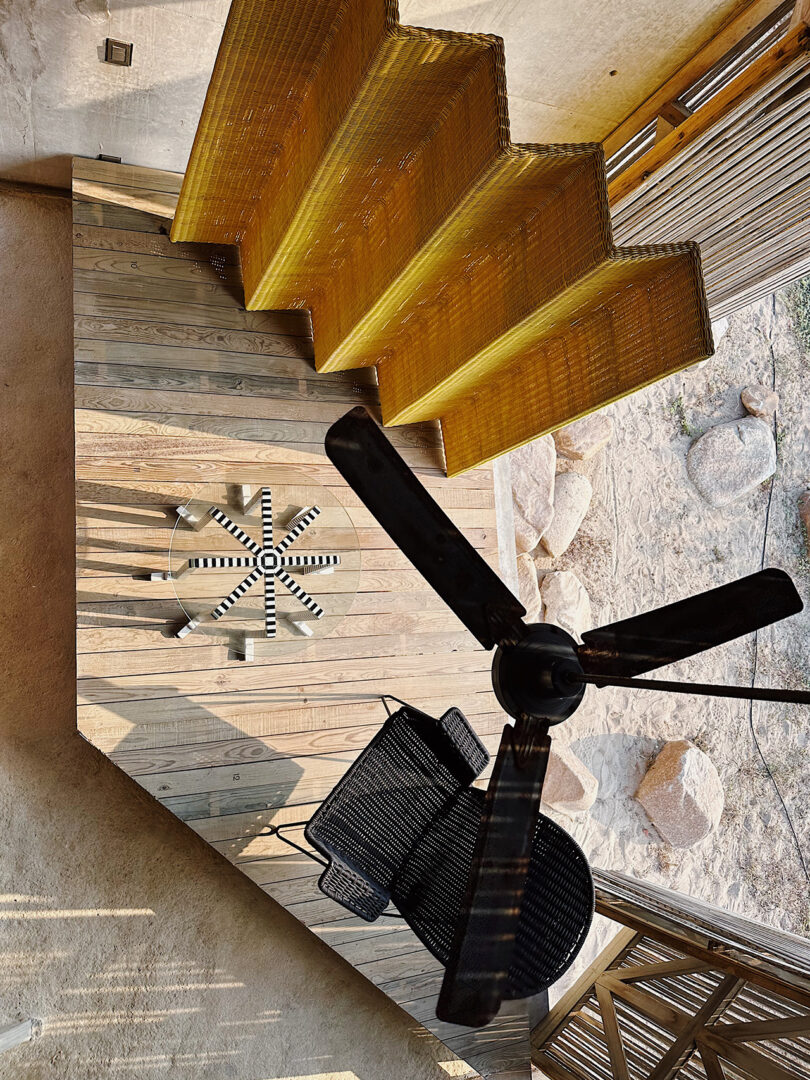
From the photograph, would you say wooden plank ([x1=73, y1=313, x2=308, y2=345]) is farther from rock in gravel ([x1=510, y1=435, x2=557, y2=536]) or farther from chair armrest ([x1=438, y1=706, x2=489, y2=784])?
chair armrest ([x1=438, y1=706, x2=489, y2=784])

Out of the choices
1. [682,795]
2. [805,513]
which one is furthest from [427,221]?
[805,513]

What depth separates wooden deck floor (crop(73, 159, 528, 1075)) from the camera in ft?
9.26

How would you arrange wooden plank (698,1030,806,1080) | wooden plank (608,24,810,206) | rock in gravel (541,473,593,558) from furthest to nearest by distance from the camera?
rock in gravel (541,473,593,558)
wooden plank (698,1030,806,1080)
wooden plank (608,24,810,206)

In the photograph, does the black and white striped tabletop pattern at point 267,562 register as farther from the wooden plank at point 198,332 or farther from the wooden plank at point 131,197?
the wooden plank at point 131,197

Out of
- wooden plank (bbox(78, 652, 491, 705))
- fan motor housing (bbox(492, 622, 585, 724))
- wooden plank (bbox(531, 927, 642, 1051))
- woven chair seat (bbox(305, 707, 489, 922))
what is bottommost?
wooden plank (bbox(531, 927, 642, 1051))

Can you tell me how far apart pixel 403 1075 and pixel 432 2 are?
11.8 feet

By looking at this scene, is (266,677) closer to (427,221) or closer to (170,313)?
(170,313)

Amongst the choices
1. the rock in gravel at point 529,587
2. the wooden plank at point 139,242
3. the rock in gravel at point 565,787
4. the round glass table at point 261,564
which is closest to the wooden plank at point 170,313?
the wooden plank at point 139,242

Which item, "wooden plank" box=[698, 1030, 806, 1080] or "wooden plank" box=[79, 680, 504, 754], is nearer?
"wooden plank" box=[698, 1030, 806, 1080]

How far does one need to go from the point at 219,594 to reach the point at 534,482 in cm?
206

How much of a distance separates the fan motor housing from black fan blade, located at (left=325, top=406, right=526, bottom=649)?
0.15 m

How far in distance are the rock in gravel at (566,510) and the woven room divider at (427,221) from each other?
142cm

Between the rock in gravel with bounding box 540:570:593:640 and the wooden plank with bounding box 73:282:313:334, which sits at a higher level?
the wooden plank with bounding box 73:282:313:334

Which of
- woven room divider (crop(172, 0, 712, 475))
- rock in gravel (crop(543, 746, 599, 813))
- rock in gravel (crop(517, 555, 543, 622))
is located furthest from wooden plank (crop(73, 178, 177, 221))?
rock in gravel (crop(543, 746, 599, 813))
